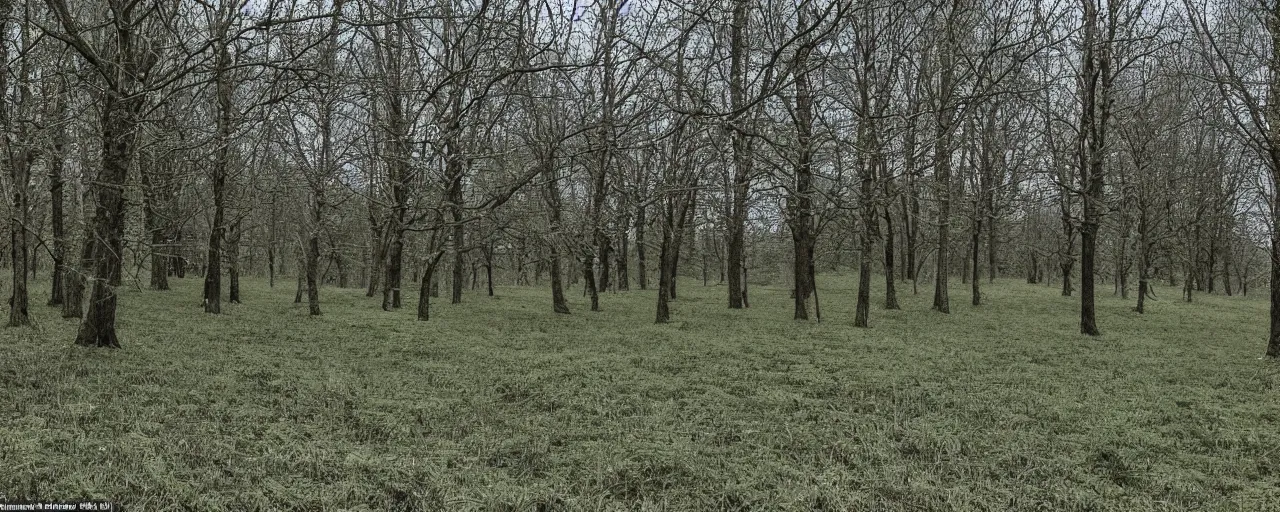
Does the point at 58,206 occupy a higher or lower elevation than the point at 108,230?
higher

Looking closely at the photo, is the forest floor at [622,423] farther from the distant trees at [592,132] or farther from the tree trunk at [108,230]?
the distant trees at [592,132]

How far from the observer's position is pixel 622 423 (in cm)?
581

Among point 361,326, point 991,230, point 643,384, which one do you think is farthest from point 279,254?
point 991,230

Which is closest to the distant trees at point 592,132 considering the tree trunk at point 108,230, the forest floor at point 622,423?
the tree trunk at point 108,230

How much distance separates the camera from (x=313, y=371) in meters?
7.99

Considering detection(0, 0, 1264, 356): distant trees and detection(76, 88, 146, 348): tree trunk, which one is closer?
detection(0, 0, 1264, 356): distant trees

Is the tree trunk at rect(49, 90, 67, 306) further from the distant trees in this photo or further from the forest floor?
the forest floor

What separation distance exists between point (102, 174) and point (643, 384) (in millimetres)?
7303

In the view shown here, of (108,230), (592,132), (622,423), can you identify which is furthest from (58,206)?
(622,423)

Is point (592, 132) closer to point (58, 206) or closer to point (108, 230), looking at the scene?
point (108, 230)

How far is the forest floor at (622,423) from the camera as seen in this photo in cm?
411

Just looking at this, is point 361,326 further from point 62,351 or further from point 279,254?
point 279,254

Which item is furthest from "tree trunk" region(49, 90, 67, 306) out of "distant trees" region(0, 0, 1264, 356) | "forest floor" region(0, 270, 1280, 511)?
"forest floor" region(0, 270, 1280, 511)

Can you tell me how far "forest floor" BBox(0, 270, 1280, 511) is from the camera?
13.5 ft
